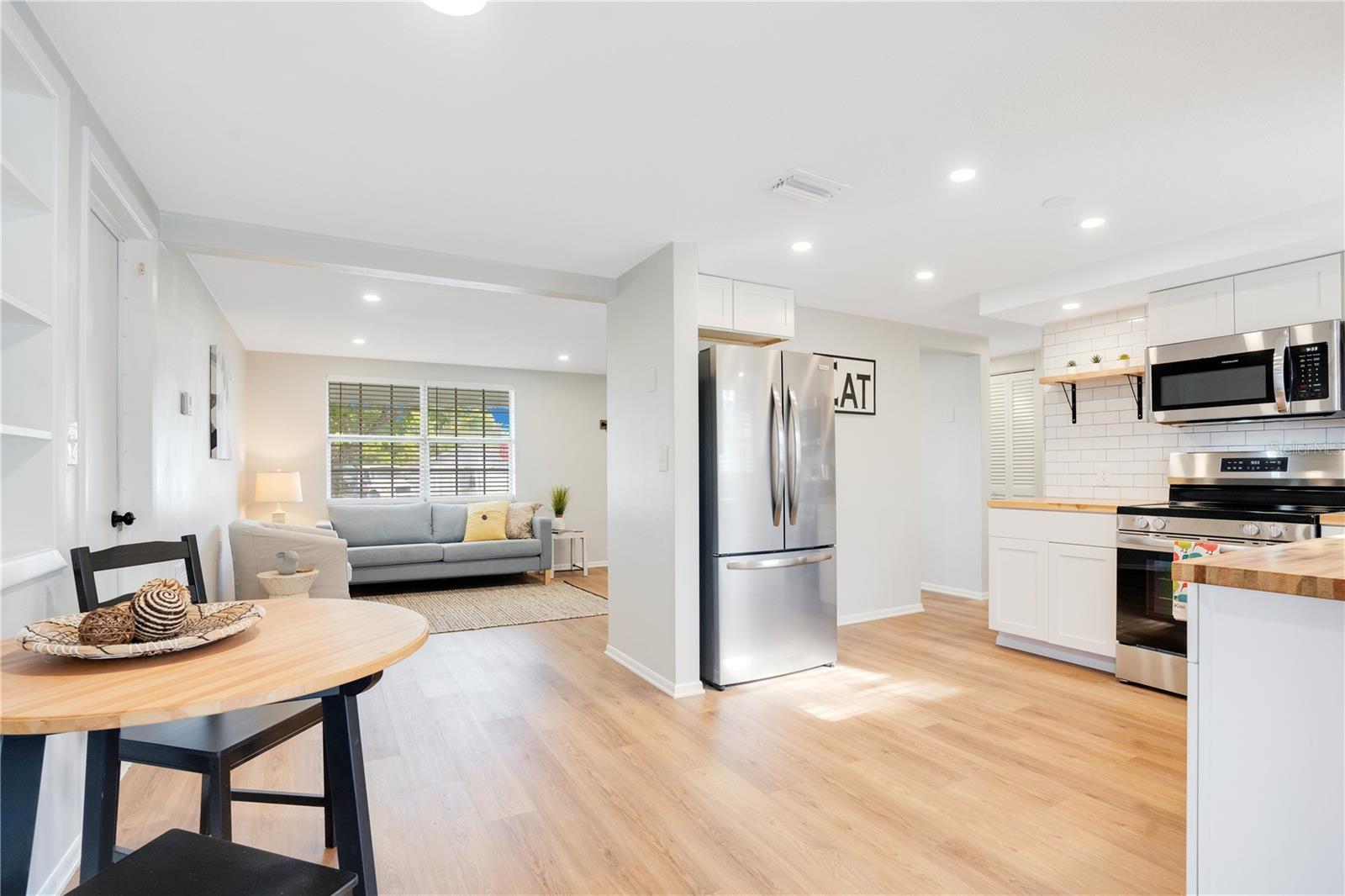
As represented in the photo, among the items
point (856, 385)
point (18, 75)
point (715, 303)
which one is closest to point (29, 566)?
point (18, 75)

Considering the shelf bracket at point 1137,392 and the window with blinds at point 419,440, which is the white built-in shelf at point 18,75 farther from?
the window with blinds at point 419,440

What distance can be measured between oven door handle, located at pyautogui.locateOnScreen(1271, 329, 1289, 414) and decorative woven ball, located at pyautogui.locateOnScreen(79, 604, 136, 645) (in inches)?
177

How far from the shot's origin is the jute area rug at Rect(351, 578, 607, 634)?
5.21m

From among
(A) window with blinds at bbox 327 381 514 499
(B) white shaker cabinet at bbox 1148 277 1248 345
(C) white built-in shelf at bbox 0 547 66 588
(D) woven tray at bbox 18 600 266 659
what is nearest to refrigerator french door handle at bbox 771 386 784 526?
(B) white shaker cabinet at bbox 1148 277 1248 345

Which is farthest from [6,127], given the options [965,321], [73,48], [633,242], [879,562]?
[965,321]

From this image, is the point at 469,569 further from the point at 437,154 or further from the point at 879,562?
the point at 437,154

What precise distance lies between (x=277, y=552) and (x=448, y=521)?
2.10 metres

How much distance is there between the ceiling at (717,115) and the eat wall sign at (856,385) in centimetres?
157

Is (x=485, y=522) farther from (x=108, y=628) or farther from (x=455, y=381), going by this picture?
(x=108, y=628)

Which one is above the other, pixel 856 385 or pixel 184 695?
pixel 856 385

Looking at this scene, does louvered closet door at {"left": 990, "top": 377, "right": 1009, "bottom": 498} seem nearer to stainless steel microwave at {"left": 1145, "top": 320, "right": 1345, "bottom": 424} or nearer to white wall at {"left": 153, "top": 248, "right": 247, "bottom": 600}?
stainless steel microwave at {"left": 1145, "top": 320, "right": 1345, "bottom": 424}

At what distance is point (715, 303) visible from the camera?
3.96 m

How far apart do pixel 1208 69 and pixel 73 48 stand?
3.22m

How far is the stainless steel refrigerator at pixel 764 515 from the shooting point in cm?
354
